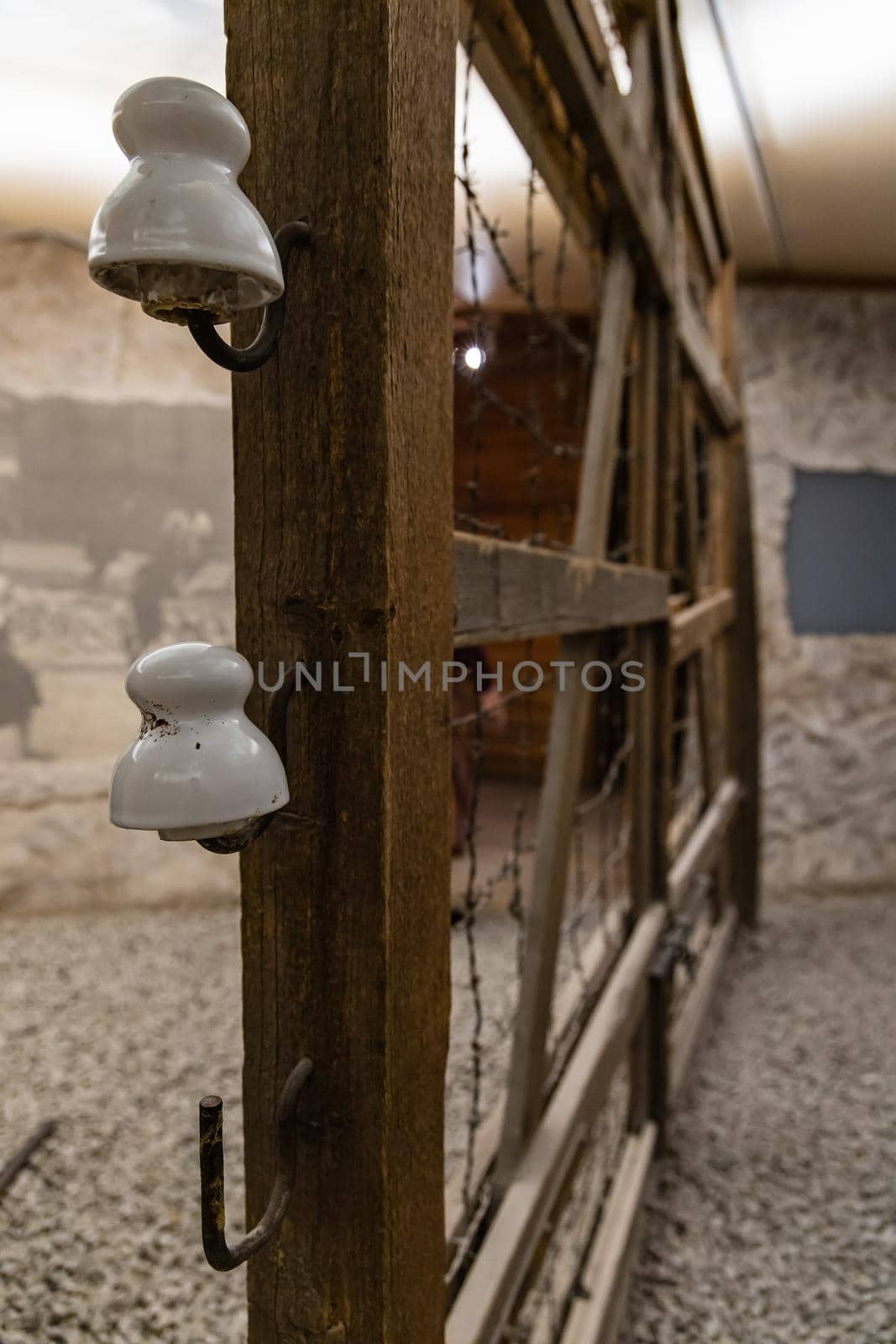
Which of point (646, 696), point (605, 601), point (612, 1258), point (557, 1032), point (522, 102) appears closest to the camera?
point (522, 102)

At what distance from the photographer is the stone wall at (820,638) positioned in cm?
381

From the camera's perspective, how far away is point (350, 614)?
25.0 inches

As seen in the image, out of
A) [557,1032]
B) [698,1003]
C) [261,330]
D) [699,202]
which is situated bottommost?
[698,1003]

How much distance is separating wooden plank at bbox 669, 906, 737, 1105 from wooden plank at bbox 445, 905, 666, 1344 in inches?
19.4

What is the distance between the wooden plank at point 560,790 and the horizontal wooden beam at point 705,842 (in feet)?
2.96

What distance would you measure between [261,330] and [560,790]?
0.87 meters

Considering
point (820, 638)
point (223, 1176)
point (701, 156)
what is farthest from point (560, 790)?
point (820, 638)

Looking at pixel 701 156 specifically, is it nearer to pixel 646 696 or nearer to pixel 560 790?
pixel 646 696

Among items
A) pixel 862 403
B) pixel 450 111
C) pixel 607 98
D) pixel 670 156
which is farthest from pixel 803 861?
pixel 450 111

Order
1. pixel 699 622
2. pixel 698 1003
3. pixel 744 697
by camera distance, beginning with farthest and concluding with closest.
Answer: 1. pixel 744 697
2. pixel 698 1003
3. pixel 699 622

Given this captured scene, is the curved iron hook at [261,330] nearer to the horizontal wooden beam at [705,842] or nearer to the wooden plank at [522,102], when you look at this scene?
the wooden plank at [522,102]

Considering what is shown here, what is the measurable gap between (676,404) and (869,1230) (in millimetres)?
1778

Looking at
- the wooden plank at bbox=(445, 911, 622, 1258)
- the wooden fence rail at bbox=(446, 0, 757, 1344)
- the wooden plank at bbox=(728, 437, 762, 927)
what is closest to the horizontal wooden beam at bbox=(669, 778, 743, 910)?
the wooden fence rail at bbox=(446, 0, 757, 1344)

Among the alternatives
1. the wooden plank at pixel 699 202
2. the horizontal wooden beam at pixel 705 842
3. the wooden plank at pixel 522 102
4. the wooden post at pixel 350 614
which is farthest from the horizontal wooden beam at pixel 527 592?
the wooden plank at pixel 699 202
